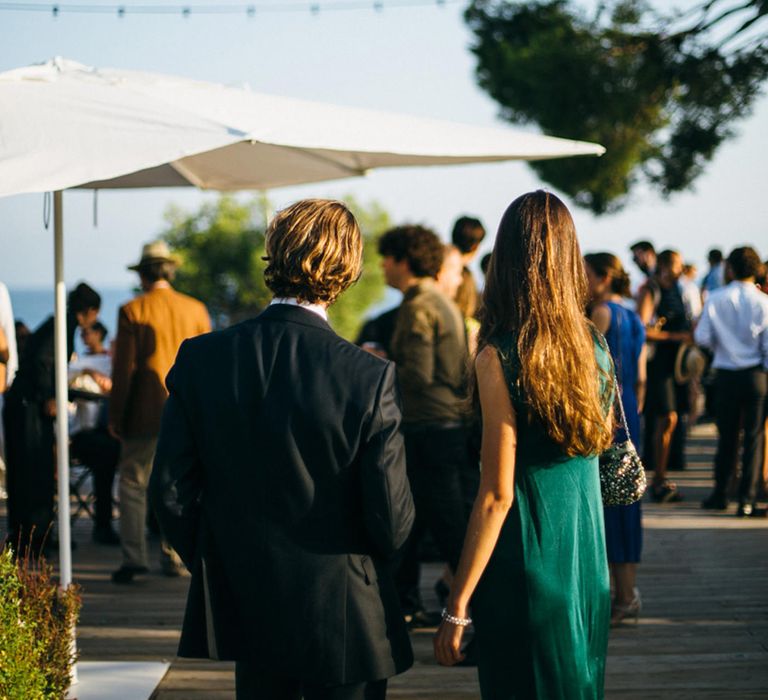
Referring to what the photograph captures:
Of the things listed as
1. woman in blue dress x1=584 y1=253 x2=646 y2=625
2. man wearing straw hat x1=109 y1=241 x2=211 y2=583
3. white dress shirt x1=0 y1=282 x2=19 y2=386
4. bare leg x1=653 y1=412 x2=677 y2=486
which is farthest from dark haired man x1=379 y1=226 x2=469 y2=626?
bare leg x1=653 y1=412 x2=677 y2=486

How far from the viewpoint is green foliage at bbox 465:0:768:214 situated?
15.0m

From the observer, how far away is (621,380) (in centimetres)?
521

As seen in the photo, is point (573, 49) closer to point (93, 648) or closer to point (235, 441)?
point (93, 648)

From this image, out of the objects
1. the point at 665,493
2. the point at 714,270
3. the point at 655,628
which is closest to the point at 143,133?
the point at 655,628

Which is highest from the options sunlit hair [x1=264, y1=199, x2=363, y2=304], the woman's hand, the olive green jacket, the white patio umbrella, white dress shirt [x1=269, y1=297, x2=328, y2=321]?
the white patio umbrella

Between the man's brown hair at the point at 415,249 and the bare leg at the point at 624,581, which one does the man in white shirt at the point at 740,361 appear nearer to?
the bare leg at the point at 624,581

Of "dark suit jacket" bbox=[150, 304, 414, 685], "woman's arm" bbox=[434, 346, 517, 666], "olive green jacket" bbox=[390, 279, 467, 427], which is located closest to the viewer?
"dark suit jacket" bbox=[150, 304, 414, 685]

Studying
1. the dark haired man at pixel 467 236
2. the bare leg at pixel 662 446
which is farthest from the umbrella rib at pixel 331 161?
the bare leg at pixel 662 446

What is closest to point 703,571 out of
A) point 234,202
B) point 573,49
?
point 573,49

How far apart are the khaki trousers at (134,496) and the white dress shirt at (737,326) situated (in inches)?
166

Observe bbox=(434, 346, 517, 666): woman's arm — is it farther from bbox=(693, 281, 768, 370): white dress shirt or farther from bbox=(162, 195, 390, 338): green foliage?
bbox=(162, 195, 390, 338): green foliage

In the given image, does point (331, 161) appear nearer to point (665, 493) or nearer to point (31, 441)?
point (31, 441)

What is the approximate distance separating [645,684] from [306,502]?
8.34 ft

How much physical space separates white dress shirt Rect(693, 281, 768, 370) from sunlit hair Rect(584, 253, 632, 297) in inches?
106
